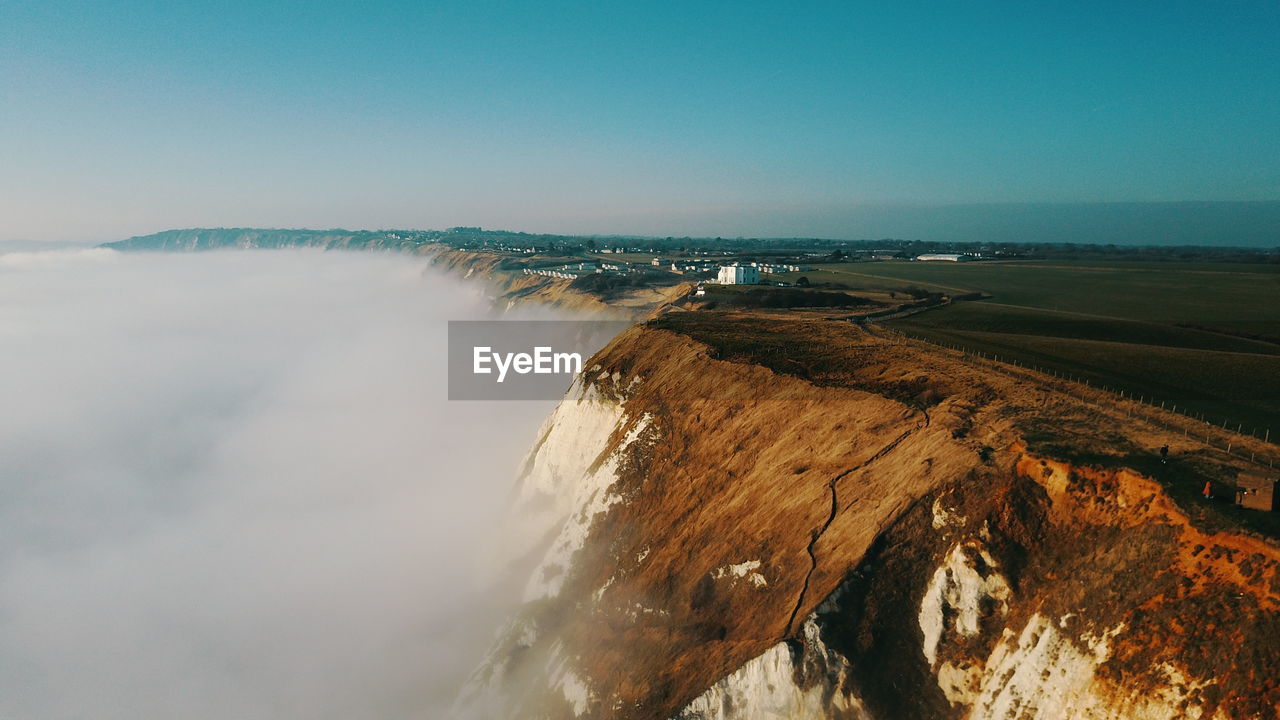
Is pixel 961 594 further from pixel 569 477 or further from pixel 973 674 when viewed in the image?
pixel 569 477

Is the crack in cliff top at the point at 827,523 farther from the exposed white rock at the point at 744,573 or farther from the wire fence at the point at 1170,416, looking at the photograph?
the wire fence at the point at 1170,416

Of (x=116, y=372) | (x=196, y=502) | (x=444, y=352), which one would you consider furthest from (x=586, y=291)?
(x=116, y=372)

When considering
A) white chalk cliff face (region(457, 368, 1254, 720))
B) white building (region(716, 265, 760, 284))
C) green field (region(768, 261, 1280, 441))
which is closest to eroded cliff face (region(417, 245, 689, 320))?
white building (region(716, 265, 760, 284))

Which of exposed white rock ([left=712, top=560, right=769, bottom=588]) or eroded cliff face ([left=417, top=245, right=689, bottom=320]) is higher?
eroded cliff face ([left=417, top=245, right=689, bottom=320])

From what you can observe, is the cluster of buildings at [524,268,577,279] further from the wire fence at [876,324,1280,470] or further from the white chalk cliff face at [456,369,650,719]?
the wire fence at [876,324,1280,470]

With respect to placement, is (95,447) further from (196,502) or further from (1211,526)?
(1211,526)
